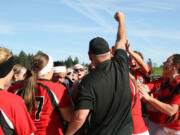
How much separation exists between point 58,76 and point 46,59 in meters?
1.73

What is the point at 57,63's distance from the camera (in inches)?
194

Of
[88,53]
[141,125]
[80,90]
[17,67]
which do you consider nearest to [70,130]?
[80,90]

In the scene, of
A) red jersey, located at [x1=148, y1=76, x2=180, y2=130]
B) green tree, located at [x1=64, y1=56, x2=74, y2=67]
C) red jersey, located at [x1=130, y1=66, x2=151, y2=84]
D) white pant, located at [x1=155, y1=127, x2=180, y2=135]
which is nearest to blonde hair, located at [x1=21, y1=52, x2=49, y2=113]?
red jersey, located at [x1=148, y1=76, x2=180, y2=130]

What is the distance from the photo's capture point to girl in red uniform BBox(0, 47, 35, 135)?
198 centimetres

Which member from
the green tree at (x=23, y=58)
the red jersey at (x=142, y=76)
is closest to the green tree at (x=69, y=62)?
the green tree at (x=23, y=58)

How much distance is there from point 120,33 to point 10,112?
6.25 feet

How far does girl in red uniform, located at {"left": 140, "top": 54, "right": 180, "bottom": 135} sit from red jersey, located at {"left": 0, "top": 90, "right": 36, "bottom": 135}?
219 centimetres

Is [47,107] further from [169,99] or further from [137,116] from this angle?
[169,99]

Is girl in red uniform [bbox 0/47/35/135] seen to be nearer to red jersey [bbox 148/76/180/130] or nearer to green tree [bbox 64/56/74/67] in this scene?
red jersey [bbox 148/76/180/130]

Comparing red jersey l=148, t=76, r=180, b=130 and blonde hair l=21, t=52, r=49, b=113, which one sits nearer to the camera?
blonde hair l=21, t=52, r=49, b=113

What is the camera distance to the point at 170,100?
3.49 metres

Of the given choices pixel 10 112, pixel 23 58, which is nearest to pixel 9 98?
pixel 10 112

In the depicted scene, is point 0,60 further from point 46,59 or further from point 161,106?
point 161,106

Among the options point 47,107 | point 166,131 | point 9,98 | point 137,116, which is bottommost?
point 166,131
